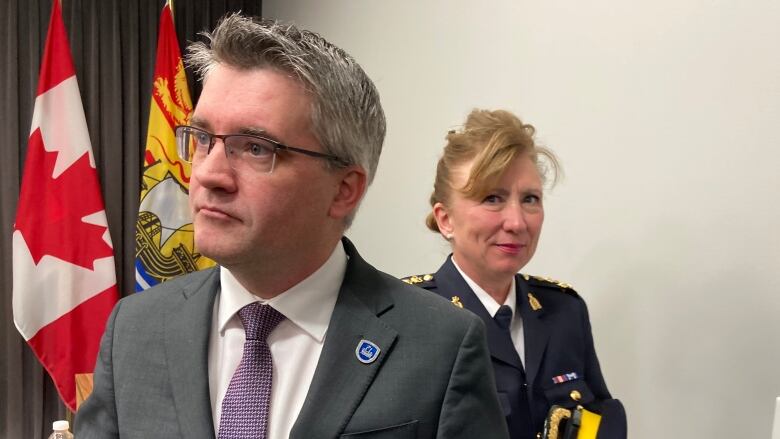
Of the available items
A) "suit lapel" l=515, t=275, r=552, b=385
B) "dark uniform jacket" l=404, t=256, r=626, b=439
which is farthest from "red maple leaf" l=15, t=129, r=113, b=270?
"suit lapel" l=515, t=275, r=552, b=385

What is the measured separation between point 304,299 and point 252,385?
15 centimetres

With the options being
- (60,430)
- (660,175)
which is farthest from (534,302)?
(60,430)

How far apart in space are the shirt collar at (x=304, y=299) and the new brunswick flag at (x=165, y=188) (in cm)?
211

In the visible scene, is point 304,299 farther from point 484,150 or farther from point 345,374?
point 484,150

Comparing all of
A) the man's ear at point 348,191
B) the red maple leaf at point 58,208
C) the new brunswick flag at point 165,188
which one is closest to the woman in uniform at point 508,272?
the man's ear at point 348,191

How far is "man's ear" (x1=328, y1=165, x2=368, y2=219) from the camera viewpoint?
1.07 meters

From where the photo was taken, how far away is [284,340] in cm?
103

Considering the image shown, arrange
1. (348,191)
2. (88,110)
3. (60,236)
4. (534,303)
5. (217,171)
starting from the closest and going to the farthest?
(217,171) < (348,191) < (534,303) < (60,236) < (88,110)

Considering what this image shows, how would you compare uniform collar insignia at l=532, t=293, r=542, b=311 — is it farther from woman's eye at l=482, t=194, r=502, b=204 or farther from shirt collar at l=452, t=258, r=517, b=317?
woman's eye at l=482, t=194, r=502, b=204

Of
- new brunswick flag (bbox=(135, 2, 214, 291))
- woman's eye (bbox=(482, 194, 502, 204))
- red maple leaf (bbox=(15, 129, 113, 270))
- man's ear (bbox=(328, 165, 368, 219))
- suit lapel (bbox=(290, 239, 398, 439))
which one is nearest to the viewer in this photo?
suit lapel (bbox=(290, 239, 398, 439))

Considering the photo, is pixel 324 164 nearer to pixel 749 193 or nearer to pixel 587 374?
pixel 587 374

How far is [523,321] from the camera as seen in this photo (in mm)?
1644

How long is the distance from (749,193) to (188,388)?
154 centimetres

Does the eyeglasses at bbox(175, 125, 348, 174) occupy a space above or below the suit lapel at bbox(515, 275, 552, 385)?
above
